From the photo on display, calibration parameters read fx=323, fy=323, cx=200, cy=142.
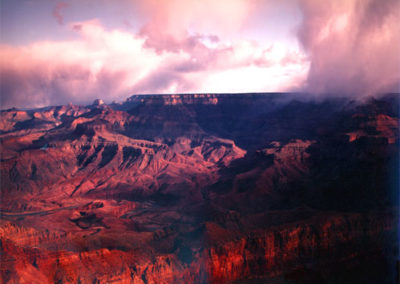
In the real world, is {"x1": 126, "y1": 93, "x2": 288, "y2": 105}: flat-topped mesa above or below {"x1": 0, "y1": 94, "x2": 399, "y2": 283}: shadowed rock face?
above

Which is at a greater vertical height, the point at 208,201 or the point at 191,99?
the point at 191,99

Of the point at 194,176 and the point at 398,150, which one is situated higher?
the point at 398,150

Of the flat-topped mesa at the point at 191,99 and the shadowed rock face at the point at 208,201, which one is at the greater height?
the flat-topped mesa at the point at 191,99

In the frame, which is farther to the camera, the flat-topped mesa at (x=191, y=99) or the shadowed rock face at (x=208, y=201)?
the flat-topped mesa at (x=191, y=99)

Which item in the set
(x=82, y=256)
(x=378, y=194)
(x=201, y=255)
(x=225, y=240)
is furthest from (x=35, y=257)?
(x=378, y=194)

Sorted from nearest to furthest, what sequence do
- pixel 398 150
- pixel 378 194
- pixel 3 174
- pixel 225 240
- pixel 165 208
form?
pixel 225 240
pixel 378 194
pixel 398 150
pixel 165 208
pixel 3 174

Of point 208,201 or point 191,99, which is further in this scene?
point 191,99

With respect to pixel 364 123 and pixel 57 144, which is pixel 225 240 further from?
pixel 57 144

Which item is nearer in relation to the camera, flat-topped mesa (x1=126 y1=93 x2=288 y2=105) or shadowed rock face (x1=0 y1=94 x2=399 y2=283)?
shadowed rock face (x1=0 y1=94 x2=399 y2=283)
